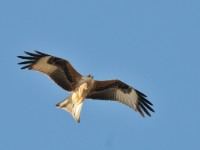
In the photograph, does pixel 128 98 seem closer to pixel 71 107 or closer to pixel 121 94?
pixel 121 94

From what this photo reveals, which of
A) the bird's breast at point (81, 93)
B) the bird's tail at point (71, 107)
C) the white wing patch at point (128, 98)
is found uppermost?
the white wing patch at point (128, 98)

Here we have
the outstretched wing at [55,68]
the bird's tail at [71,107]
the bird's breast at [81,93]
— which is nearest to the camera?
the bird's tail at [71,107]

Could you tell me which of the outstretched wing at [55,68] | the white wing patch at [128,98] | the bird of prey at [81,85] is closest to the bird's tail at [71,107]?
the bird of prey at [81,85]

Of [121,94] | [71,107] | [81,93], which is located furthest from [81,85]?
[121,94]

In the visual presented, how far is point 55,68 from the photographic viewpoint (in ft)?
40.0

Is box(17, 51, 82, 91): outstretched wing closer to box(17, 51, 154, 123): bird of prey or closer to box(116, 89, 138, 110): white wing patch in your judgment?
box(17, 51, 154, 123): bird of prey

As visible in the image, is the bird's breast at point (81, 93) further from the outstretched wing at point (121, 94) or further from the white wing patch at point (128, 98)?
the white wing patch at point (128, 98)

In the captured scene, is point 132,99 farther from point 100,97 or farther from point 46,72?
point 46,72

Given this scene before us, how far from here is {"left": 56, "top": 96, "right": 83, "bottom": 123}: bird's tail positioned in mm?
11320

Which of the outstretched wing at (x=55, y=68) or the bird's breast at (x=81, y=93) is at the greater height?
the outstretched wing at (x=55, y=68)

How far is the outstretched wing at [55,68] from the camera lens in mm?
12009

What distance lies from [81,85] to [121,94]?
1.35 metres

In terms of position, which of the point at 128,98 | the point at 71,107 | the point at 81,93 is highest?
the point at 128,98

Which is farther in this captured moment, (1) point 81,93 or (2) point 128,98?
(2) point 128,98
